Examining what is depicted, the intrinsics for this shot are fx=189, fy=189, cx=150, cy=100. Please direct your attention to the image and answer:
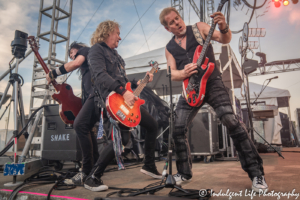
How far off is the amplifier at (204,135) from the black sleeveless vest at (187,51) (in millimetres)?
2321

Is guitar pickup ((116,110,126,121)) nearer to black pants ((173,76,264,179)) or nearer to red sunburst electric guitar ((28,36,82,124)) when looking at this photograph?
black pants ((173,76,264,179))

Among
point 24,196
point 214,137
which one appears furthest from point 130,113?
point 214,137

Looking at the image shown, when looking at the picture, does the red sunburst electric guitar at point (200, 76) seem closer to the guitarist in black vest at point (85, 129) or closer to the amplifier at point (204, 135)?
the guitarist in black vest at point (85, 129)

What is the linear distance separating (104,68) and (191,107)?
1.00m

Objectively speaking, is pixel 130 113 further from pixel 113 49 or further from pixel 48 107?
pixel 48 107

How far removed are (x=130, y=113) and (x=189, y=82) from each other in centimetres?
68

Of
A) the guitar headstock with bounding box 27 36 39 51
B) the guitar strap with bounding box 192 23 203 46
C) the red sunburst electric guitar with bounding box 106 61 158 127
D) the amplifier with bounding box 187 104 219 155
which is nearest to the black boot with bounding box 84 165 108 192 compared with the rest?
the red sunburst electric guitar with bounding box 106 61 158 127

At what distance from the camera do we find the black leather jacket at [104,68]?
1.89 m

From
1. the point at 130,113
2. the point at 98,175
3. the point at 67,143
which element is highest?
the point at 130,113

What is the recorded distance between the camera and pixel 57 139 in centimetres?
308

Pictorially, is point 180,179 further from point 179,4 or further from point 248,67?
point 179,4

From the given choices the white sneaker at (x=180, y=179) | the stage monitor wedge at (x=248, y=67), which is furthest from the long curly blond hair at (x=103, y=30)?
the stage monitor wedge at (x=248, y=67)

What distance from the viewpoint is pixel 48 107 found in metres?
3.27

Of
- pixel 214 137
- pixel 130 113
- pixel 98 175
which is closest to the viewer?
pixel 98 175
